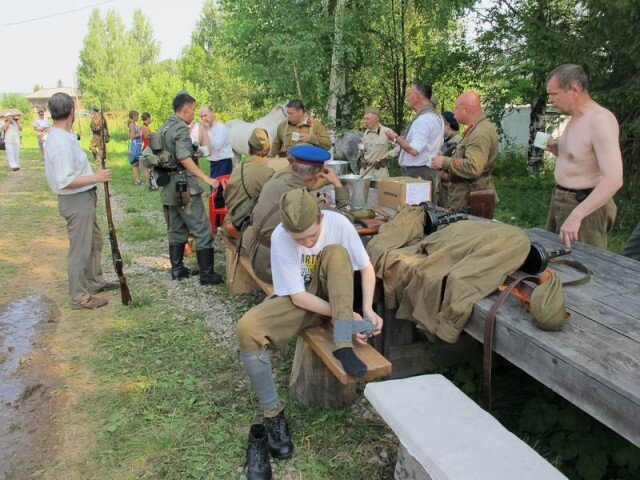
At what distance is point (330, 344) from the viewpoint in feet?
9.12

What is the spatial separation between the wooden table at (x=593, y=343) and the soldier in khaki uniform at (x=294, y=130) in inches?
158

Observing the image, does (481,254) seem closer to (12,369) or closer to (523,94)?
(12,369)

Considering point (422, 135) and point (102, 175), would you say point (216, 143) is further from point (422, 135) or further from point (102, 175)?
point (422, 135)

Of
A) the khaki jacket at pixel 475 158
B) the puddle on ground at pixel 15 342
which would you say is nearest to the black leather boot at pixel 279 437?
the puddle on ground at pixel 15 342

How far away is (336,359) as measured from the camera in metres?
2.59

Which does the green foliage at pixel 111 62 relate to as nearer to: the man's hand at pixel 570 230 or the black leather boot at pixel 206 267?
the black leather boot at pixel 206 267

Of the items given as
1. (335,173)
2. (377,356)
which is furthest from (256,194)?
(377,356)

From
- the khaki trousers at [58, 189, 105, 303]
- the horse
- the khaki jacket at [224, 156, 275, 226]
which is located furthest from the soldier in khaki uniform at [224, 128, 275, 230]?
the horse

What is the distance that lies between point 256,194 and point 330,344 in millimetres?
2132

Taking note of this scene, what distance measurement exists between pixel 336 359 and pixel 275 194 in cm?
149

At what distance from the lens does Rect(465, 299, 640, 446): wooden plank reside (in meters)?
1.82

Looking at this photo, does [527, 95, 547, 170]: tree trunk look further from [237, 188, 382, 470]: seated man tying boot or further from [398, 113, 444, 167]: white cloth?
[237, 188, 382, 470]: seated man tying boot

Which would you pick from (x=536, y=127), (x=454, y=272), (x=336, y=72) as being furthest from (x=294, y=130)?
(x=536, y=127)

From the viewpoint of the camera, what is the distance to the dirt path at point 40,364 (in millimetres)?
2889
